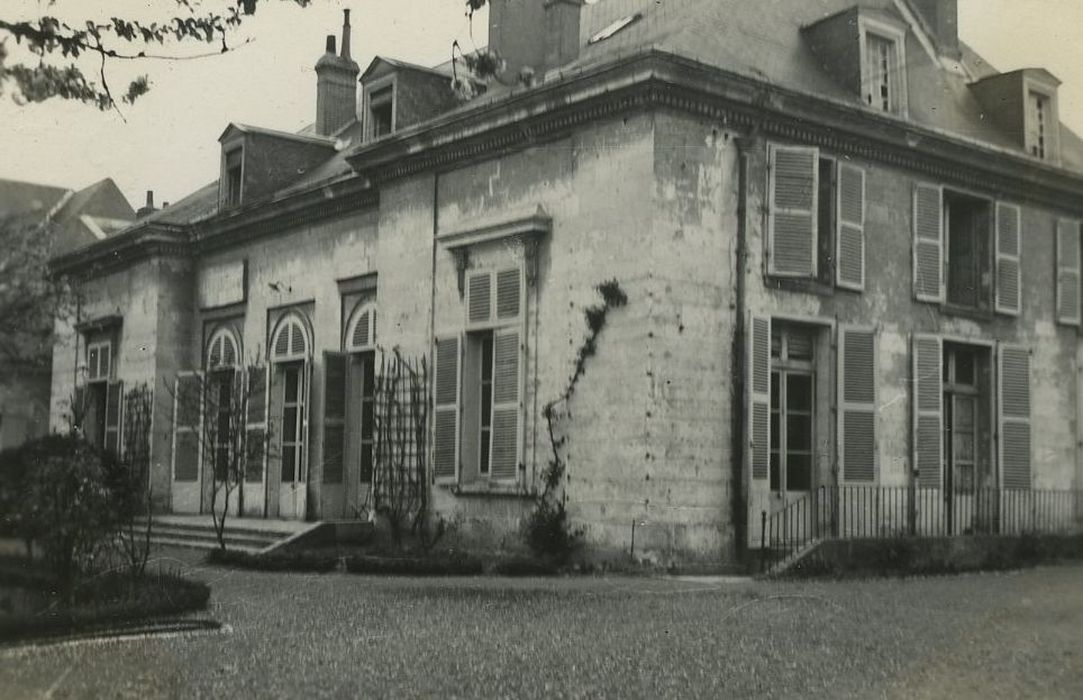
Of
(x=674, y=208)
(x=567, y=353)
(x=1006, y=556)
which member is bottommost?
(x=1006, y=556)

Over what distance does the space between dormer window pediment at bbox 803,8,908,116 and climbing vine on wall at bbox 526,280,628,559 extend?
186 inches

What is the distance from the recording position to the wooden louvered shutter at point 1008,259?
54.6 ft

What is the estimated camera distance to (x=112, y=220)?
28.4m

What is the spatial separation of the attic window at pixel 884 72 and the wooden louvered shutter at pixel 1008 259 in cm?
203

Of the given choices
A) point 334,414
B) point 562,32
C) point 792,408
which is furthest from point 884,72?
point 334,414

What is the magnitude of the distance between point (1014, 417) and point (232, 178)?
1389cm

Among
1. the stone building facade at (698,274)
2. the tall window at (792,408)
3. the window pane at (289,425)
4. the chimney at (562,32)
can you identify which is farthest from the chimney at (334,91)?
the tall window at (792,408)

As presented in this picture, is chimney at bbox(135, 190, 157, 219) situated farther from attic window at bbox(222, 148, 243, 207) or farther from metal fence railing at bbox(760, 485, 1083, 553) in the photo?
metal fence railing at bbox(760, 485, 1083, 553)

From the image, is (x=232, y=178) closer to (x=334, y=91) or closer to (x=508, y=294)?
(x=334, y=91)

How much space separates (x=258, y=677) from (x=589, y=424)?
24.0 feet

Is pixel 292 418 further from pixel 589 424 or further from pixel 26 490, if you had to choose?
pixel 26 490

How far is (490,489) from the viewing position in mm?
14875

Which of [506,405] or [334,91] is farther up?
[334,91]

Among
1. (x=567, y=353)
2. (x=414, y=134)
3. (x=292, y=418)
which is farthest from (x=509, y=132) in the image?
(x=292, y=418)
